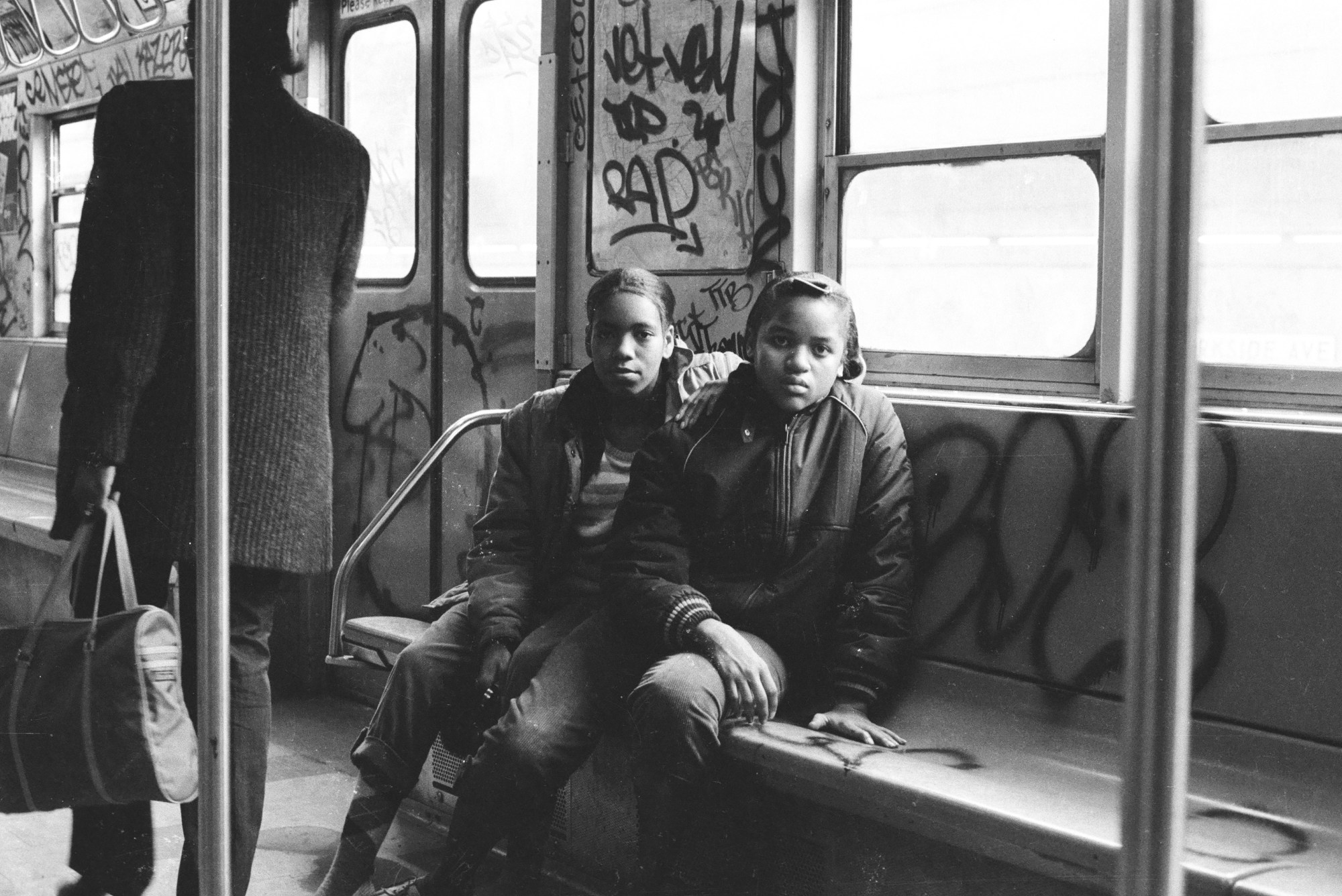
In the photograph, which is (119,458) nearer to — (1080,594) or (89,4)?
(89,4)

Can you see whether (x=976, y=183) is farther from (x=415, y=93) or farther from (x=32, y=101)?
(x=415, y=93)

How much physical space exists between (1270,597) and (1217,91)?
0.85 metres

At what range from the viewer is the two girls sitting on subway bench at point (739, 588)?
8.46 ft

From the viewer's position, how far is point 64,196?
9.34 feet

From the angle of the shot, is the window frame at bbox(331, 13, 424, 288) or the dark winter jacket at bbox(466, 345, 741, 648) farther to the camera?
the window frame at bbox(331, 13, 424, 288)

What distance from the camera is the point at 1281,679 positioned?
2273 millimetres

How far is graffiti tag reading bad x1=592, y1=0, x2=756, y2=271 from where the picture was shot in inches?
129

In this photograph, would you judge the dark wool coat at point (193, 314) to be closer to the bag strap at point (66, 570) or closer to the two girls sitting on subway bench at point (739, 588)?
the bag strap at point (66, 570)

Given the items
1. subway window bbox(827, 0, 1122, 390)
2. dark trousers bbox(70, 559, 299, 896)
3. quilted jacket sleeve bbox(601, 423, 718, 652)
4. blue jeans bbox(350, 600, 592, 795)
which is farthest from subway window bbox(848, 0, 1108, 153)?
dark trousers bbox(70, 559, 299, 896)

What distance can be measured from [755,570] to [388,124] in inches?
90.4

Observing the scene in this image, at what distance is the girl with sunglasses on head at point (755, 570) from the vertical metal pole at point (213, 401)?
1098mm

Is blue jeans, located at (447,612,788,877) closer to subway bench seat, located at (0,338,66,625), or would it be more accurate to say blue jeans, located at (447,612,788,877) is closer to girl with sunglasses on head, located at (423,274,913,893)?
girl with sunglasses on head, located at (423,274,913,893)

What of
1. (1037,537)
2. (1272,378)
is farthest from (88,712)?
(1272,378)

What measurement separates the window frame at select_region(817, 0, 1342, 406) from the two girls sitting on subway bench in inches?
9.0
